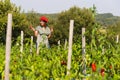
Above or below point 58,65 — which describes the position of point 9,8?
above

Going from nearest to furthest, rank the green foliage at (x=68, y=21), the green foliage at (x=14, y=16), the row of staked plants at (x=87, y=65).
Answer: the row of staked plants at (x=87, y=65), the green foliage at (x=14, y=16), the green foliage at (x=68, y=21)

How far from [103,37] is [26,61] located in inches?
61.1

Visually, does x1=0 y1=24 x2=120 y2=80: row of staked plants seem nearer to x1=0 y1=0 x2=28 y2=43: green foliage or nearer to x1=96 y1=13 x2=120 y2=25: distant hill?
x1=96 y1=13 x2=120 y2=25: distant hill

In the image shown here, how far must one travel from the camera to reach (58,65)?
7.48 metres

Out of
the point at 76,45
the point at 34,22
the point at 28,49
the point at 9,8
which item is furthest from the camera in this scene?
the point at 34,22

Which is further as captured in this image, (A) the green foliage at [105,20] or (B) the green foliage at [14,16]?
(B) the green foliage at [14,16]

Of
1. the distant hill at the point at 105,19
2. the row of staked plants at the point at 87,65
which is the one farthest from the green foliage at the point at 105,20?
the row of staked plants at the point at 87,65

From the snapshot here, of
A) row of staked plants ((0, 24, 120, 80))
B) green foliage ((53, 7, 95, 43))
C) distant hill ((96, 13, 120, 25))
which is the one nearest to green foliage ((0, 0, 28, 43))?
distant hill ((96, 13, 120, 25))

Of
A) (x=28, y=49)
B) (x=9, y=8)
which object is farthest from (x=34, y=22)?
(x=28, y=49)

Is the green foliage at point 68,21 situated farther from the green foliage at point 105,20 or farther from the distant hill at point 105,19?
the distant hill at point 105,19

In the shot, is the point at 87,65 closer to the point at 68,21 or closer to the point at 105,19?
the point at 105,19

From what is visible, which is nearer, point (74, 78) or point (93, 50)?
point (74, 78)

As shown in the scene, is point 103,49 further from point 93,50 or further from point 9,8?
point 9,8

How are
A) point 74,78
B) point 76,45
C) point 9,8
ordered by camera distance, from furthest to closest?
1. point 9,8
2. point 76,45
3. point 74,78
